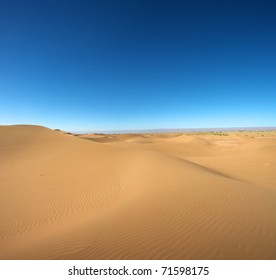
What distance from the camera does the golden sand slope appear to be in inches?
175

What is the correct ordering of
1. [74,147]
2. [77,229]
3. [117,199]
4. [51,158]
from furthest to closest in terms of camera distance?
[74,147], [51,158], [117,199], [77,229]

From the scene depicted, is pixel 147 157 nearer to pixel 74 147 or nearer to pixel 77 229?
pixel 74 147

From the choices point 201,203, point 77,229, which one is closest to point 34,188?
point 77,229

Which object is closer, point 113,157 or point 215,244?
point 215,244

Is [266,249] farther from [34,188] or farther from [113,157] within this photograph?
[113,157]

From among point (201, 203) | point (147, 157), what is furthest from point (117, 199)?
point (147, 157)

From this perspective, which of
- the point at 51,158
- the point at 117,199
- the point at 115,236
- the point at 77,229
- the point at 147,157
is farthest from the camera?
the point at 51,158

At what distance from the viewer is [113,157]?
635 inches

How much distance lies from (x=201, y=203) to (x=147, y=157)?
8.84 meters

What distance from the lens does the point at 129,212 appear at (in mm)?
6578

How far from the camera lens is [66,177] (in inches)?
487

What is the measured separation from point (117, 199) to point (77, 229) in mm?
2795

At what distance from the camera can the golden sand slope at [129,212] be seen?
4.45 meters

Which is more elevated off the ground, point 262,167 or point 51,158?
point 51,158
